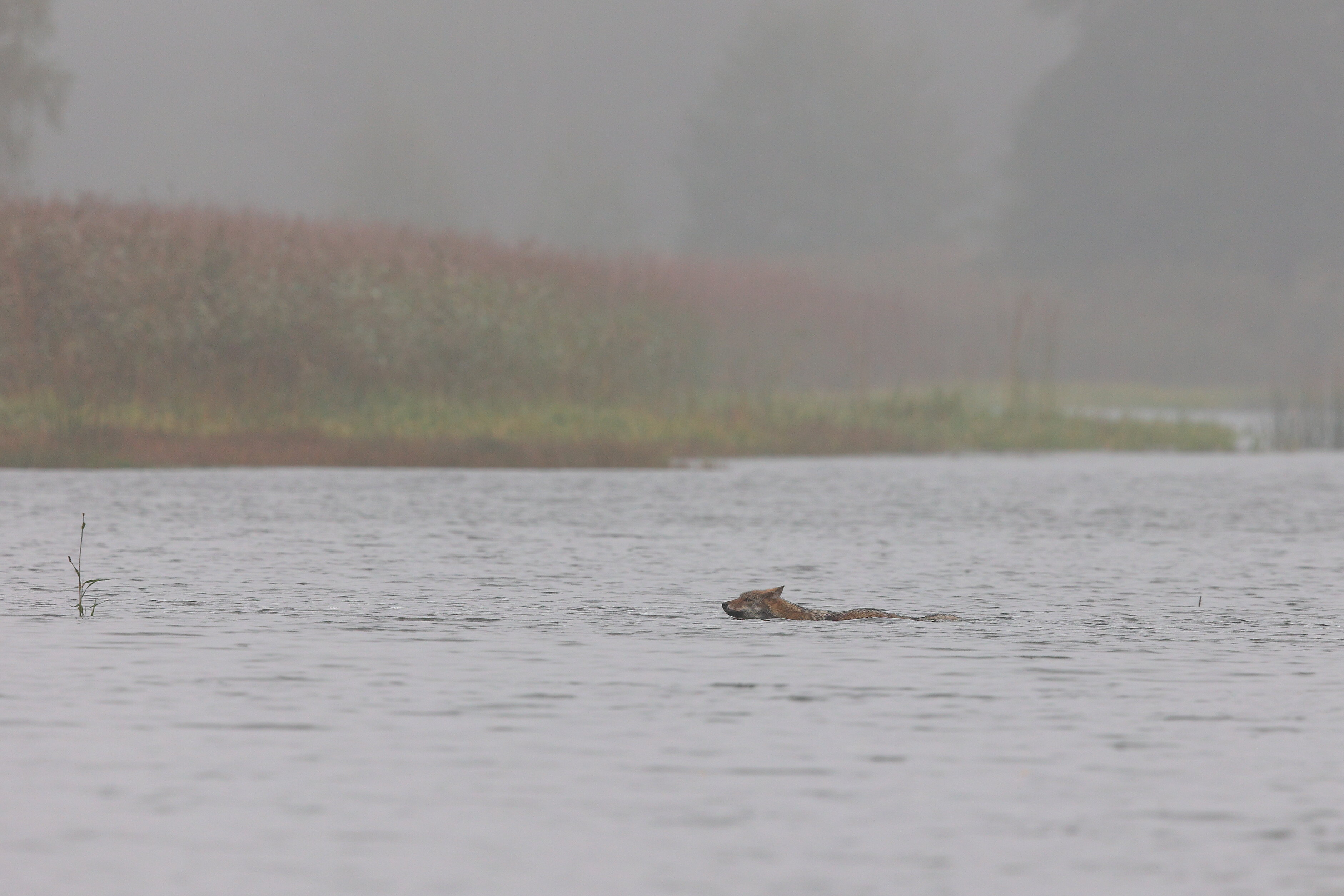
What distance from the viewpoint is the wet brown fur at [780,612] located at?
1145 centimetres

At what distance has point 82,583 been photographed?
489 inches

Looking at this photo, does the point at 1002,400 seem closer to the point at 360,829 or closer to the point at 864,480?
the point at 864,480

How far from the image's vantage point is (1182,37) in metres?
62.5

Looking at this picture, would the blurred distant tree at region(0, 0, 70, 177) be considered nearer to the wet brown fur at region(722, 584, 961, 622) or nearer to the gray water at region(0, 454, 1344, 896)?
the gray water at region(0, 454, 1344, 896)

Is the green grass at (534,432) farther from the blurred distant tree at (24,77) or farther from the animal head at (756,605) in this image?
the blurred distant tree at (24,77)

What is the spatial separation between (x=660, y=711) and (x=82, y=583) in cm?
509

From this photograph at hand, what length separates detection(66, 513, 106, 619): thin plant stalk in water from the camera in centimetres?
1137

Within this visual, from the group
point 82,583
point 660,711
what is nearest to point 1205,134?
Result: point 82,583

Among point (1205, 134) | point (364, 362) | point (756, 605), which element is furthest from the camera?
point (1205, 134)

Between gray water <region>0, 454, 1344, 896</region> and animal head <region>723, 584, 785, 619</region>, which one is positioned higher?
animal head <region>723, 584, 785, 619</region>

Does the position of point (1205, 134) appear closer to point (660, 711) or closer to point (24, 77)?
point (24, 77)

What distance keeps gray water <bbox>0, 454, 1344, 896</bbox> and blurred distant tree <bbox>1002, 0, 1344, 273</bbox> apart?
1830 inches

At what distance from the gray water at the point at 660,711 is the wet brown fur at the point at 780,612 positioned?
9cm

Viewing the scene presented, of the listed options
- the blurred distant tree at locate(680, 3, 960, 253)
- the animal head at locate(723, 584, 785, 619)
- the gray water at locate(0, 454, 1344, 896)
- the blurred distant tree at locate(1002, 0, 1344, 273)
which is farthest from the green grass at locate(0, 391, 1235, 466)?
the blurred distant tree at locate(680, 3, 960, 253)
